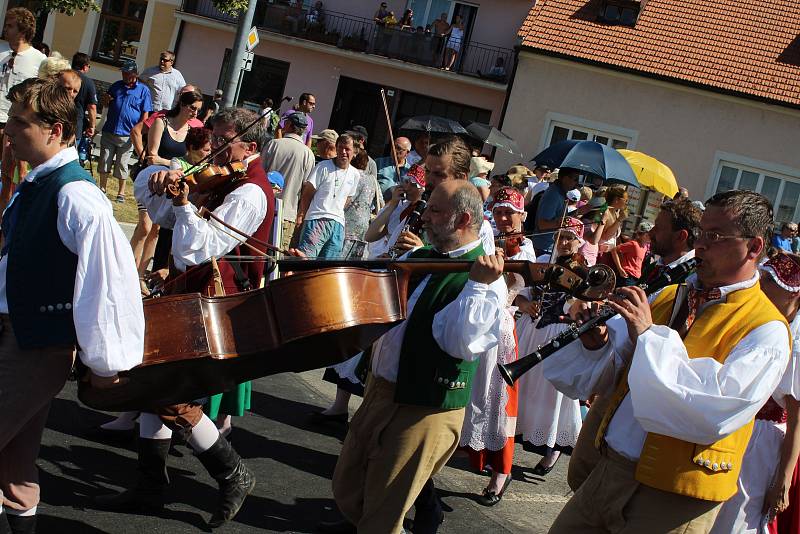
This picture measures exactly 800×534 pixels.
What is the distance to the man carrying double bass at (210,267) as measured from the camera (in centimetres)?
462

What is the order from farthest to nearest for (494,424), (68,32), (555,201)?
(68,32) → (555,201) → (494,424)

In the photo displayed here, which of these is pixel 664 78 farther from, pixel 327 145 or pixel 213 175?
pixel 213 175

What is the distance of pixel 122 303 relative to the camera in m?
3.31

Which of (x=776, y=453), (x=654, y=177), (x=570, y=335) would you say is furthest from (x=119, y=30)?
(x=570, y=335)

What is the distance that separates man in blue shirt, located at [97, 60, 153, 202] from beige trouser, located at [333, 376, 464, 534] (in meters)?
9.17

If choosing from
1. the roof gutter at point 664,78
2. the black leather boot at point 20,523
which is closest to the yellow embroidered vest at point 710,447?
the black leather boot at point 20,523

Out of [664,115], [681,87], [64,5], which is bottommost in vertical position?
[64,5]

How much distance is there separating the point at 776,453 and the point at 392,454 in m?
1.68

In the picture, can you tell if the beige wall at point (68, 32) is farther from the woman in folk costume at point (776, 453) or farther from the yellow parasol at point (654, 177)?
the woman in folk costume at point (776, 453)

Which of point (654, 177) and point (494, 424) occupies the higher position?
point (654, 177)

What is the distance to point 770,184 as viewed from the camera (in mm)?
21500

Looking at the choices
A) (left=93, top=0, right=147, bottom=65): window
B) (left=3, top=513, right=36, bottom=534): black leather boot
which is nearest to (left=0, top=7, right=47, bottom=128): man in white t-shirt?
(left=3, top=513, right=36, bottom=534): black leather boot

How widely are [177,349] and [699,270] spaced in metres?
1.93

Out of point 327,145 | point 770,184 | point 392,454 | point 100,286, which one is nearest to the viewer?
point 100,286
